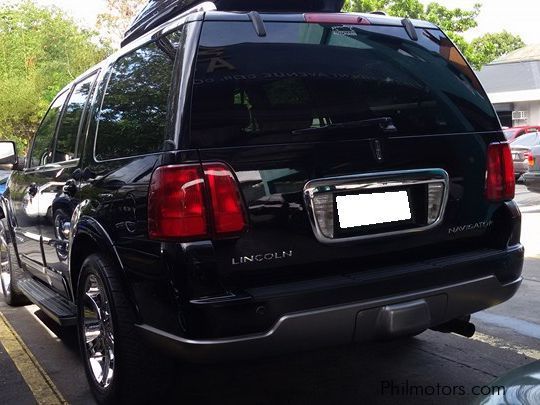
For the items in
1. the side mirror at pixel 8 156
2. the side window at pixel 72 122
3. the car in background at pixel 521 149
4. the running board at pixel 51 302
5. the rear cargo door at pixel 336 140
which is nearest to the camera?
the rear cargo door at pixel 336 140

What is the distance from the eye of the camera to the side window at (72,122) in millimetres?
4035

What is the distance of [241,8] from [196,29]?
0.56m

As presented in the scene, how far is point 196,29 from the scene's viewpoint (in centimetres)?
282

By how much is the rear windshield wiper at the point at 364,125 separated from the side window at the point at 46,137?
2.46 m

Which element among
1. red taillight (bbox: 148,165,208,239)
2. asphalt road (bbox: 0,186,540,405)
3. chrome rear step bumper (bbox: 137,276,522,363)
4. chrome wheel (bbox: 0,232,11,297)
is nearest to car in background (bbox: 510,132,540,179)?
asphalt road (bbox: 0,186,540,405)

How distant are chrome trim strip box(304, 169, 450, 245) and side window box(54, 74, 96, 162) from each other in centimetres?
184

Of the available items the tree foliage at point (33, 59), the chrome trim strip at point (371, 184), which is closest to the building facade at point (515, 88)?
the tree foliage at point (33, 59)

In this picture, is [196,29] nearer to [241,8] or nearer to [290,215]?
[241,8]

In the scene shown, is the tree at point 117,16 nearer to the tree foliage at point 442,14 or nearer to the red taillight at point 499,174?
the tree foliage at point 442,14

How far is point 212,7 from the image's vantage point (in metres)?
3.09

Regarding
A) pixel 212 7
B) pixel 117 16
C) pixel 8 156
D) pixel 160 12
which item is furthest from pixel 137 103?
pixel 117 16

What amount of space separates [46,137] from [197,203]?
2758 mm

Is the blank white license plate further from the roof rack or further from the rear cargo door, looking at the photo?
the roof rack

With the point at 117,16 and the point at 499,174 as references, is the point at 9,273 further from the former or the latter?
the point at 117,16
